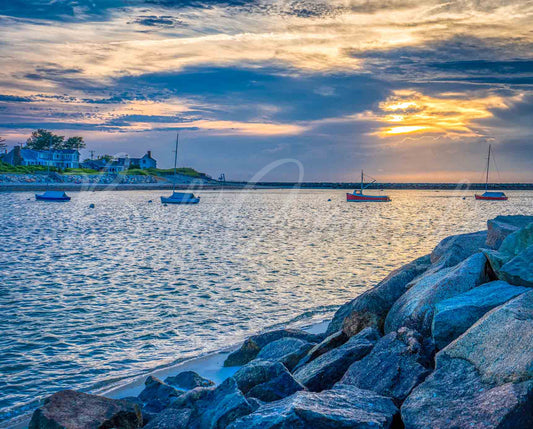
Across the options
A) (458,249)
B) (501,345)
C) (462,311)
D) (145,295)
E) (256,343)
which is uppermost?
(458,249)

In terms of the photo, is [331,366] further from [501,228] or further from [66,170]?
[66,170]

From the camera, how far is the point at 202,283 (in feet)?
72.7

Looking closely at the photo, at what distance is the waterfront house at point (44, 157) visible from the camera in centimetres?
16338

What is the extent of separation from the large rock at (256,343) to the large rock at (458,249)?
3387 millimetres

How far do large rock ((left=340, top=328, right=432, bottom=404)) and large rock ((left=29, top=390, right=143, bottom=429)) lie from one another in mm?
3189

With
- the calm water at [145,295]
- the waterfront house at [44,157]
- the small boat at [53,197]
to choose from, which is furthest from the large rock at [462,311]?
the waterfront house at [44,157]

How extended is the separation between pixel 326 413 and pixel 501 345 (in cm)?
241

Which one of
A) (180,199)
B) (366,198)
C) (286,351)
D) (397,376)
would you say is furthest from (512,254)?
(366,198)

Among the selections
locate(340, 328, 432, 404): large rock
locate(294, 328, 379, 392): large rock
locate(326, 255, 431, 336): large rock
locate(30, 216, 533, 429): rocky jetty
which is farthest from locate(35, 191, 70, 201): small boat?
locate(340, 328, 432, 404): large rock

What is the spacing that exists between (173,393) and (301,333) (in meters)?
4.18

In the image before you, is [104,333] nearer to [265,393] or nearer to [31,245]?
[265,393]

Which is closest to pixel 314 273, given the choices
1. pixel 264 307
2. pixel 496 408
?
pixel 264 307

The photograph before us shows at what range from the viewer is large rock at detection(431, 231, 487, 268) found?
11078mm

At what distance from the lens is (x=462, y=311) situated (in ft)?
25.0
